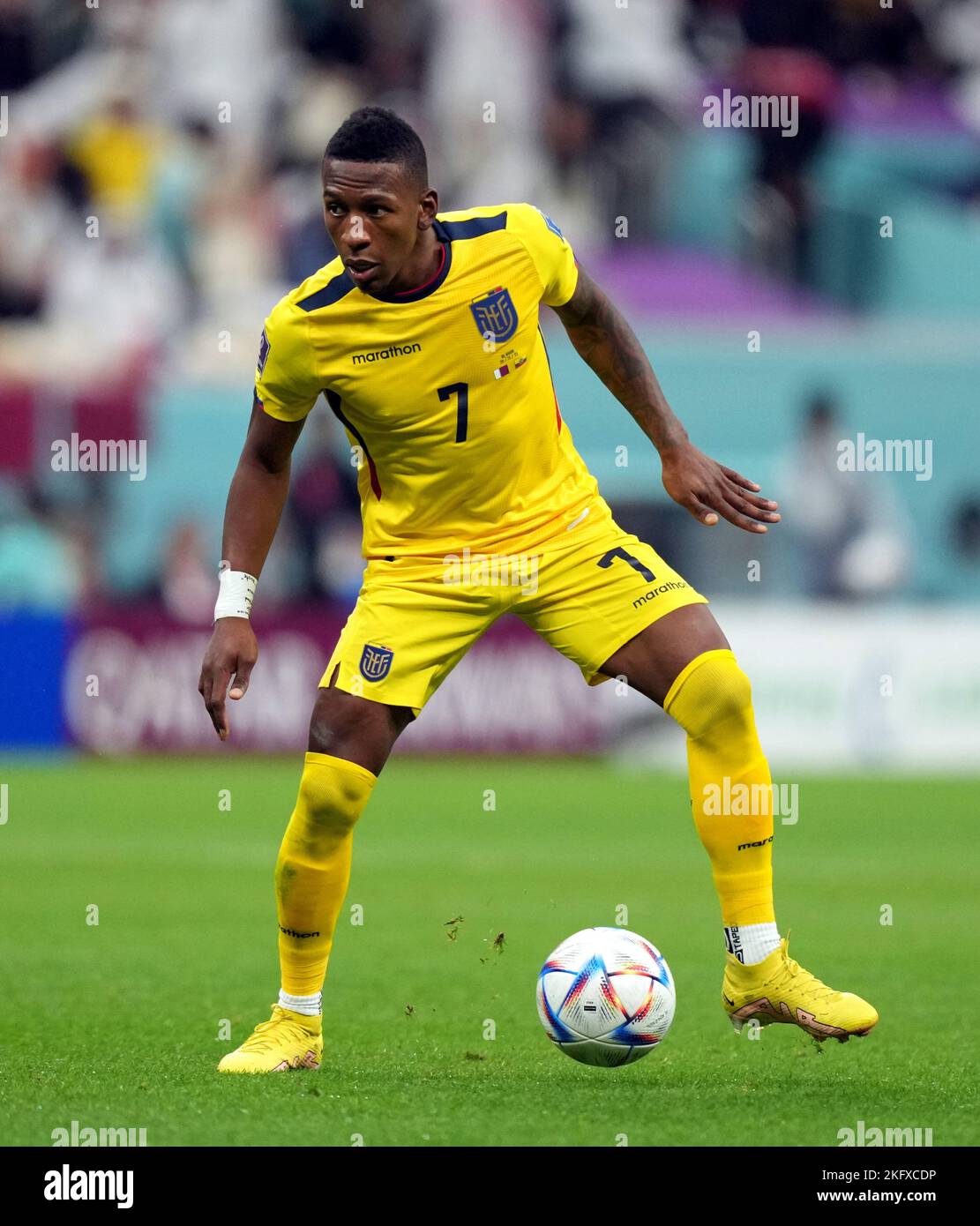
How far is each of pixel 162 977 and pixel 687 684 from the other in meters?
2.75

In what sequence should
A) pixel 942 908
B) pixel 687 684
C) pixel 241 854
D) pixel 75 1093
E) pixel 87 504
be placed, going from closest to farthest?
pixel 75 1093 < pixel 687 684 < pixel 942 908 < pixel 241 854 < pixel 87 504

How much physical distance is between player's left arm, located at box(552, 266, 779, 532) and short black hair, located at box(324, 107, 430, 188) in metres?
0.70

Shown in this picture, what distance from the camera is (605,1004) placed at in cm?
535

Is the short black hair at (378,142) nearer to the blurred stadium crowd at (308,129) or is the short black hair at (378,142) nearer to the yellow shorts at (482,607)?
the yellow shorts at (482,607)

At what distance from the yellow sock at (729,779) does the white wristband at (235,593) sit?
3.87ft

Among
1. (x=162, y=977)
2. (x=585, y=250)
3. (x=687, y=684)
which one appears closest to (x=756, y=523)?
(x=687, y=684)

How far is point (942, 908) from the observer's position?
362 inches

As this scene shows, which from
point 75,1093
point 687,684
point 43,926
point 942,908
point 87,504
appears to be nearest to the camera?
point 75,1093

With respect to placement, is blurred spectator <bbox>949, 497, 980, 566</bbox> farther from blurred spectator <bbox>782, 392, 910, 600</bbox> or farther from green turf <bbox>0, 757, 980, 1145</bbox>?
green turf <bbox>0, 757, 980, 1145</bbox>

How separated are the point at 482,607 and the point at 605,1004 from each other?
1119mm

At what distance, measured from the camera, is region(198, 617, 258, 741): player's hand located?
17.5 ft

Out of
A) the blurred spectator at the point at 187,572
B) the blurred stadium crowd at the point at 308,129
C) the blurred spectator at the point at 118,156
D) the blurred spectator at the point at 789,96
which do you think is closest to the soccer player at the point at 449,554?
the blurred spectator at the point at 187,572
